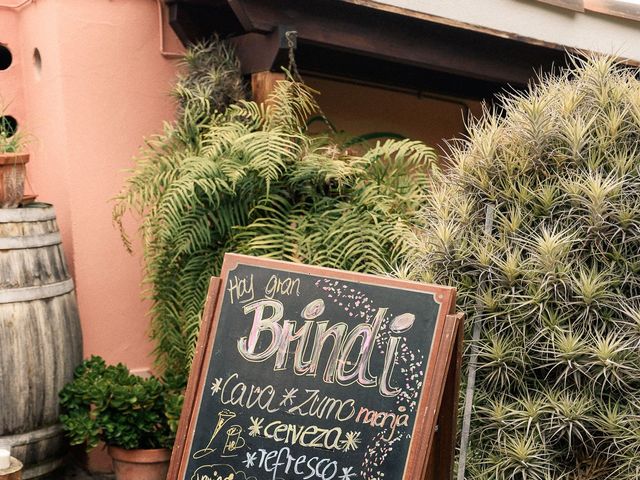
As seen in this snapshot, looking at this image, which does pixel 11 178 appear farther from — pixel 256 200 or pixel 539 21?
pixel 539 21

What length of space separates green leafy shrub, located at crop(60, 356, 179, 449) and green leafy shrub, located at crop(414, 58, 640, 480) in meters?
1.74

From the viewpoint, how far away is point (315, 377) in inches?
107

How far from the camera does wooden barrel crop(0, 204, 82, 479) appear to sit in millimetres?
3775

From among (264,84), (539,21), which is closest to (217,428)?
(264,84)

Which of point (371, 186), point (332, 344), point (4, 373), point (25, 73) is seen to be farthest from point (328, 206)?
point (25, 73)

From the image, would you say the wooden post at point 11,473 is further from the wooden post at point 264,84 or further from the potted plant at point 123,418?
the wooden post at point 264,84

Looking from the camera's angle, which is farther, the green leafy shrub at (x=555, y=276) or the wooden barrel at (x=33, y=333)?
the wooden barrel at (x=33, y=333)

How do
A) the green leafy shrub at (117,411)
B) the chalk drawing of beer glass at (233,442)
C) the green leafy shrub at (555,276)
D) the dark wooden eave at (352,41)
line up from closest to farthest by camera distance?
the green leafy shrub at (555,276), the chalk drawing of beer glass at (233,442), the green leafy shrub at (117,411), the dark wooden eave at (352,41)

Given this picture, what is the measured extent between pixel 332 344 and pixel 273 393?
256 mm

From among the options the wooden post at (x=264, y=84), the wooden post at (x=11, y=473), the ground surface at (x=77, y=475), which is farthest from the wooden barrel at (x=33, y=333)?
the wooden post at (x=264, y=84)

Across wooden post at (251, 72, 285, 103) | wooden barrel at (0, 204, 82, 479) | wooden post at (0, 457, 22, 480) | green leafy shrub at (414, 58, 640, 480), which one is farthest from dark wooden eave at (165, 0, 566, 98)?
wooden post at (0, 457, 22, 480)

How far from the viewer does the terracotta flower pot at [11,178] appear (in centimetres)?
387

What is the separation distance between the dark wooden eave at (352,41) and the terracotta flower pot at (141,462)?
1972 mm

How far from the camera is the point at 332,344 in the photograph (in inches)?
107
